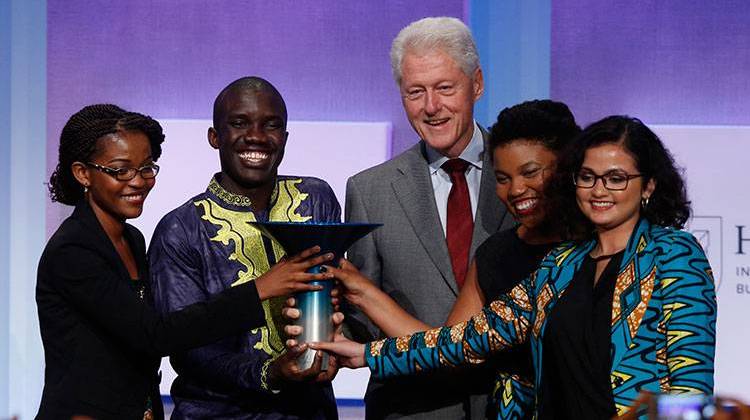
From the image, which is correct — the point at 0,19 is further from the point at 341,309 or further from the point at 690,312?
the point at 690,312

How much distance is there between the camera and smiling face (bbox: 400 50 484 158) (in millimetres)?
3059

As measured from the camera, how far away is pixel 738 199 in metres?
4.79

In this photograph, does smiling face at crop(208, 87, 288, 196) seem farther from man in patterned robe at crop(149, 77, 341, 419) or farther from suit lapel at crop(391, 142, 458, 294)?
suit lapel at crop(391, 142, 458, 294)

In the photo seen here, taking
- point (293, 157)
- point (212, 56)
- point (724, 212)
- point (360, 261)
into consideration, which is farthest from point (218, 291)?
point (724, 212)

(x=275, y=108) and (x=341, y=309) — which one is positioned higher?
(x=275, y=108)

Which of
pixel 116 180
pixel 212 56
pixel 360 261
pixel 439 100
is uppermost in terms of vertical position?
pixel 212 56

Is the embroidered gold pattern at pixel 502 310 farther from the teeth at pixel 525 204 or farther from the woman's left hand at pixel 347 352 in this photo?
the woman's left hand at pixel 347 352

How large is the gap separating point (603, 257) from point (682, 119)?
2734 millimetres

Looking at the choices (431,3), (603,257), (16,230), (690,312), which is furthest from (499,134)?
(16,230)

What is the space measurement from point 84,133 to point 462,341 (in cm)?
105

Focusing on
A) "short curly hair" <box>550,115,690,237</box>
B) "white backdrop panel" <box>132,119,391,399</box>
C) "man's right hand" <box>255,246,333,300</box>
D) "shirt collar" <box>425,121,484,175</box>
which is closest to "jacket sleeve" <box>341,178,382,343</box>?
"shirt collar" <box>425,121,484,175</box>

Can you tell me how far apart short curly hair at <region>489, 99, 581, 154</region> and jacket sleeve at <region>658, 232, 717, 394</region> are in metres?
0.55

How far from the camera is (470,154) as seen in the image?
311cm

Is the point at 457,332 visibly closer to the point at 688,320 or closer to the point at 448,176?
the point at 448,176
